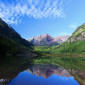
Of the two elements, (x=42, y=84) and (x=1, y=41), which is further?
(x=1, y=41)

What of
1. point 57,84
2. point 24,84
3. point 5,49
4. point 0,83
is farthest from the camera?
point 5,49

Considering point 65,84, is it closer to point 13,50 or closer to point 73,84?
point 73,84

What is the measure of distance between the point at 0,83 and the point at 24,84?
406 cm

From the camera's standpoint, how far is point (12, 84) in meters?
17.1

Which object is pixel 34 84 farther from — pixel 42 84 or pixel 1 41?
pixel 1 41

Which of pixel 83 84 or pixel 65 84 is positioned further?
pixel 65 84

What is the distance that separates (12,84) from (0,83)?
6.49 feet

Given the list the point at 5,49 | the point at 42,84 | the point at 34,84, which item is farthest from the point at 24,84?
the point at 5,49

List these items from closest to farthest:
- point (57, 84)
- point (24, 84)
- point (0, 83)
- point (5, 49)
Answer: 1. point (0, 83)
2. point (24, 84)
3. point (57, 84)
4. point (5, 49)

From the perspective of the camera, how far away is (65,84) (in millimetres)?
19656

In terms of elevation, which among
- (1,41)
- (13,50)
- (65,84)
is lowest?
(65,84)

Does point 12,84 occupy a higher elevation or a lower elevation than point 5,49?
lower

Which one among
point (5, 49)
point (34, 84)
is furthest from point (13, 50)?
point (34, 84)

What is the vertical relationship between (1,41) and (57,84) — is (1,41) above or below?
above
